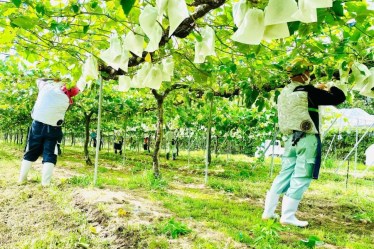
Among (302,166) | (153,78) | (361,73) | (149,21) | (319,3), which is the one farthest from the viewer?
(302,166)

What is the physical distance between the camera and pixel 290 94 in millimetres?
3096

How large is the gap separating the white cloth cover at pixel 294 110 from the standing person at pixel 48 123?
2561 millimetres

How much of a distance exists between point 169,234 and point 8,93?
7.23m

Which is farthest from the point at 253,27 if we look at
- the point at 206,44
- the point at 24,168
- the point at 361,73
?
the point at 24,168

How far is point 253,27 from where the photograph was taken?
739mm

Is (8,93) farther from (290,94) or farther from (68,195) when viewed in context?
(290,94)

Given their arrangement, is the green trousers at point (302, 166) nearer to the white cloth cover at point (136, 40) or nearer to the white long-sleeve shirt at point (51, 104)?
the white cloth cover at point (136, 40)

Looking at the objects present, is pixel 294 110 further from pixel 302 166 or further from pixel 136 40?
pixel 136 40

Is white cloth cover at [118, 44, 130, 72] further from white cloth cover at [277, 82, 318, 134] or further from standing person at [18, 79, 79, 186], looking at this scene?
standing person at [18, 79, 79, 186]

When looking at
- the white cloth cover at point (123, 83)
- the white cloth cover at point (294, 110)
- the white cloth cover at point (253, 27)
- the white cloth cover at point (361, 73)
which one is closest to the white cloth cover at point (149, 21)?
the white cloth cover at point (253, 27)

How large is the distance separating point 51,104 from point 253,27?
4.00 meters

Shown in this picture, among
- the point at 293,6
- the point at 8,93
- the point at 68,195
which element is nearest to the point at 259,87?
the point at 68,195

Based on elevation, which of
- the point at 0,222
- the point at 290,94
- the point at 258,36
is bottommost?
the point at 0,222

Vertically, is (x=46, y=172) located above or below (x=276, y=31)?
below
